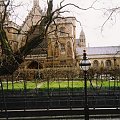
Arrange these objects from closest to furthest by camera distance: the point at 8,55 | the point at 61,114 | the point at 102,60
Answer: the point at 8,55 < the point at 61,114 < the point at 102,60

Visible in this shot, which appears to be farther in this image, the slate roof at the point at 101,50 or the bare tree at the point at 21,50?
the slate roof at the point at 101,50

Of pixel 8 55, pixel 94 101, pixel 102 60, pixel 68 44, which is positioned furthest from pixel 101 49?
pixel 8 55

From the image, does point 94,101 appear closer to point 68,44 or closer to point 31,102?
point 31,102

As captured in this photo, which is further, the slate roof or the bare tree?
the slate roof

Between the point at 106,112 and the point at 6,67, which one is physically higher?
the point at 6,67

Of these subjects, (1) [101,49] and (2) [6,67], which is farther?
(1) [101,49]

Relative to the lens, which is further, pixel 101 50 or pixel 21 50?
pixel 101 50

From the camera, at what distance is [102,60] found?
71250 mm

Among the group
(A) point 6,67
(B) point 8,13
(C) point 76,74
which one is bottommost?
(C) point 76,74

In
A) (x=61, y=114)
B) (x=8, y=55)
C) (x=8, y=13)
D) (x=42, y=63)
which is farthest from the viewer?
(x=42, y=63)

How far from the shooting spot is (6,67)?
9.30 m

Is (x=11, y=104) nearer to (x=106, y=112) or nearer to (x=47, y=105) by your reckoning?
(x=47, y=105)

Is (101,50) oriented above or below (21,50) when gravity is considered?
below

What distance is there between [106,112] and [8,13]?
562 centimetres
